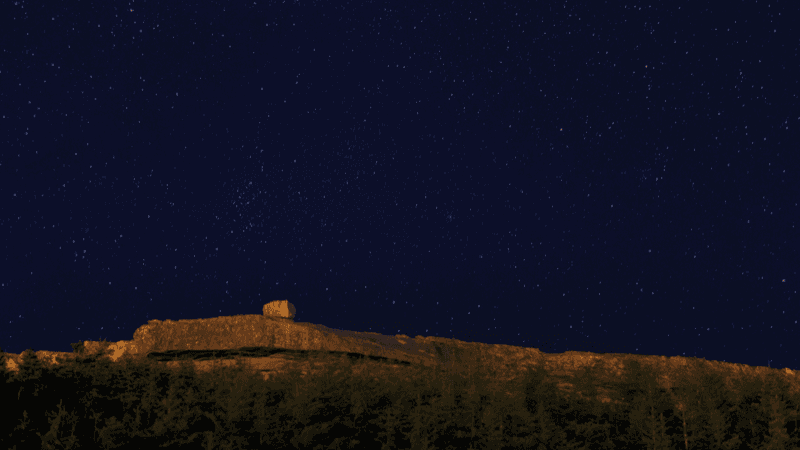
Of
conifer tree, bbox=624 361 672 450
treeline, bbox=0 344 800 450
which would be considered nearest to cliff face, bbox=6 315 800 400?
conifer tree, bbox=624 361 672 450

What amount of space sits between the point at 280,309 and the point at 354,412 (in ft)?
30.8

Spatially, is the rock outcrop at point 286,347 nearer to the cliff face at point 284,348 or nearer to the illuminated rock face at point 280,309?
the cliff face at point 284,348

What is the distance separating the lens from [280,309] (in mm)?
21297

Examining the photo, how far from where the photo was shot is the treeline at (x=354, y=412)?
10.8 m

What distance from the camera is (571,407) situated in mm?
14531

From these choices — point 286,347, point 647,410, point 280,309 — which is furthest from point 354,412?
point 280,309

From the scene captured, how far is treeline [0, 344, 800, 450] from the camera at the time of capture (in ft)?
35.5

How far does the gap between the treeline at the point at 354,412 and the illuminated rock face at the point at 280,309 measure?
5551mm

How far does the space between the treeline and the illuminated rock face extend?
5.55 metres

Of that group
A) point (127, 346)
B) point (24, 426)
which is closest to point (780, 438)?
point (24, 426)

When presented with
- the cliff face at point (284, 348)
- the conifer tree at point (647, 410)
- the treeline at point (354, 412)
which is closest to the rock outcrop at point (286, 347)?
the cliff face at point (284, 348)

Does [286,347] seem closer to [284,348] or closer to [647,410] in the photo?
[284,348]

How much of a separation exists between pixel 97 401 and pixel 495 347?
15.4m

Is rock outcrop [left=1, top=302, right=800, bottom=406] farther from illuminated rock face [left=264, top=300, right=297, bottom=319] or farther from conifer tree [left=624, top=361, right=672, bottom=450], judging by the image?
conifer tree [left=624, top=361, right=672, bottom=450]
